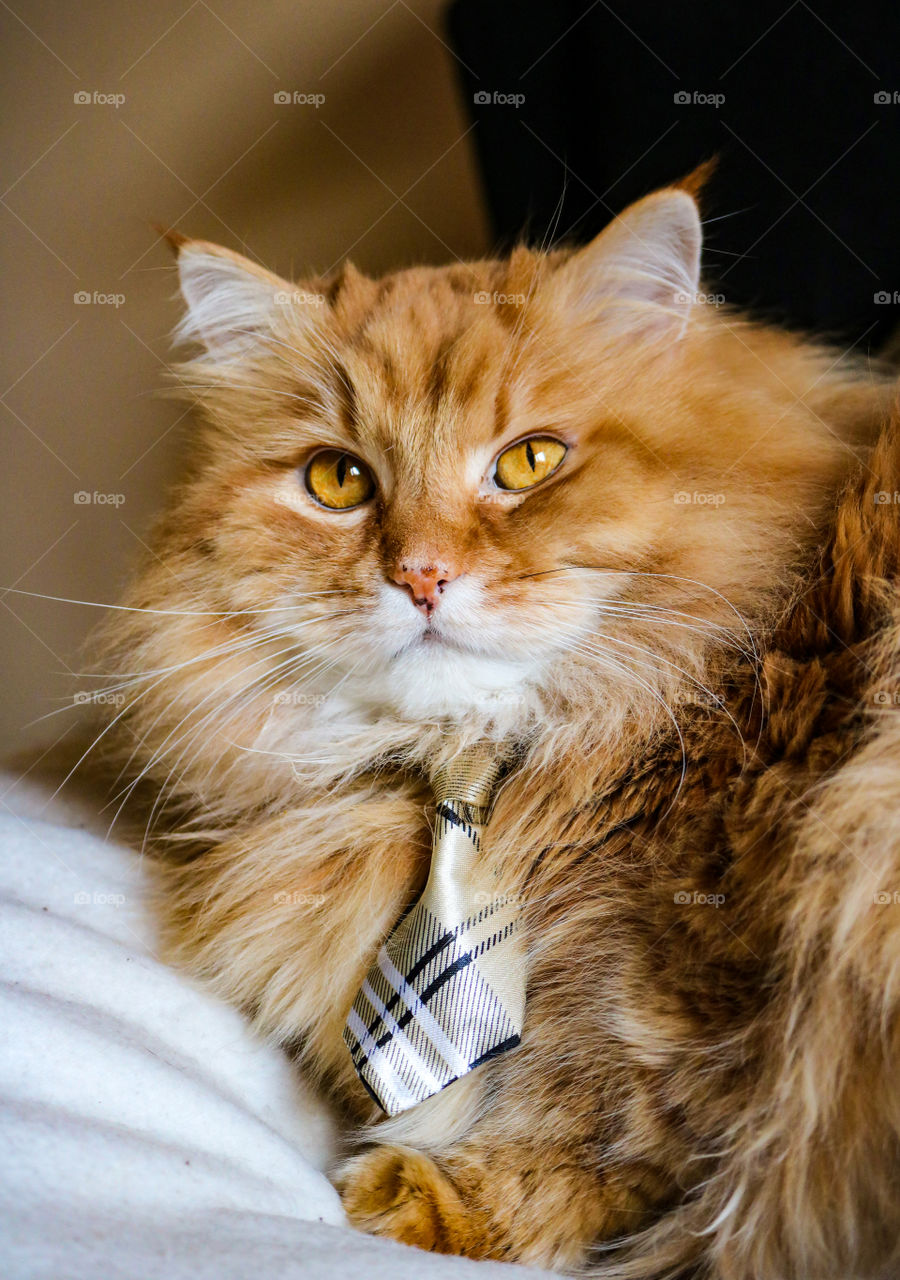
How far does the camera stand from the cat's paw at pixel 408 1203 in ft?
2.96

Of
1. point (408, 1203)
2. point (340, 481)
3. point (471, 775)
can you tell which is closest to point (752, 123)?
point (340, 481)

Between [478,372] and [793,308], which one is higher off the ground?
[793,308]

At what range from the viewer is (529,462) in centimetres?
115

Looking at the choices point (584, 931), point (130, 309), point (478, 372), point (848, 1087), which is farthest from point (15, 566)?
point (848, 1087)

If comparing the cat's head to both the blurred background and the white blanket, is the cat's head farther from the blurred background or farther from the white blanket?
the blurred background

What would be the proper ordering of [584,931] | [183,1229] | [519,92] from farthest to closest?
1. [519,92]
2. [584,931]
3. [183,1229]

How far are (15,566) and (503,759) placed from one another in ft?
7.87

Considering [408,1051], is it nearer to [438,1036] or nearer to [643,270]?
[438,1036]

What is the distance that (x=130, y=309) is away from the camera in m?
2.77

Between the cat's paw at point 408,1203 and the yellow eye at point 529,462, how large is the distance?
0.81m

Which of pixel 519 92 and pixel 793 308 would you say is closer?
pixel 793 308

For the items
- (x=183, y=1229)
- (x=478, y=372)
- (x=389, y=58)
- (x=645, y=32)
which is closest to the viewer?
(x=183, y=1229)

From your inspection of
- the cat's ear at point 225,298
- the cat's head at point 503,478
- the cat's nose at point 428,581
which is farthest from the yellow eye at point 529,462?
the cat's ear at point 225,298

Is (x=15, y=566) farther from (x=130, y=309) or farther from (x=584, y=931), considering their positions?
(x=584, y=931)
